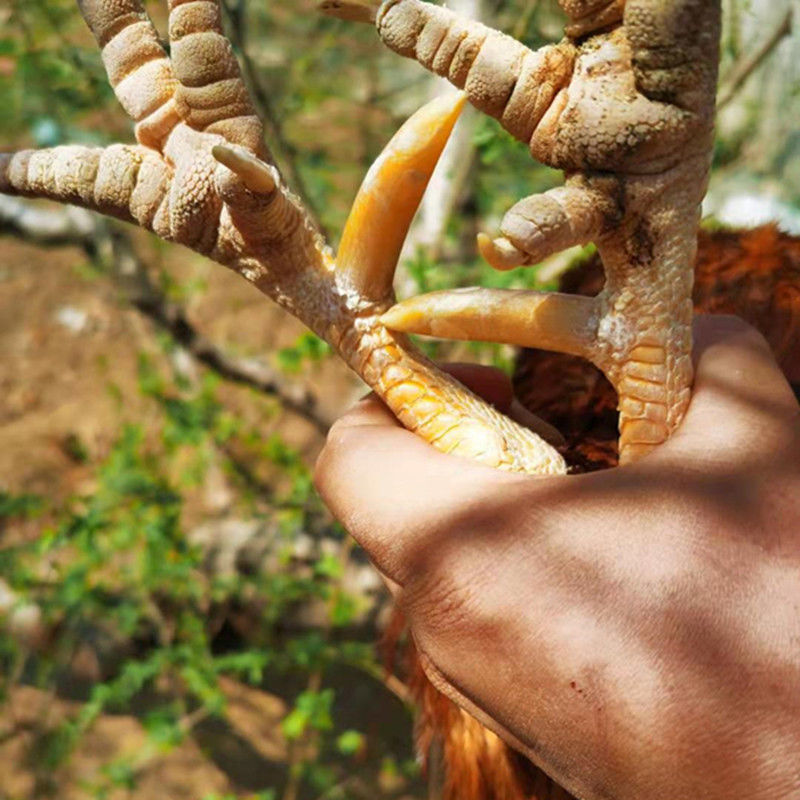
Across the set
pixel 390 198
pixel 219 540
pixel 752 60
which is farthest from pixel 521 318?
pixel 219 540

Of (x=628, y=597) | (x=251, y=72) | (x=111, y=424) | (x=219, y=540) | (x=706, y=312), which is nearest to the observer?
(x=628, y=597)

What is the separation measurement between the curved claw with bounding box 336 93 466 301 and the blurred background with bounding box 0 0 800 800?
953 millimetres

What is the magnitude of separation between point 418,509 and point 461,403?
212mm

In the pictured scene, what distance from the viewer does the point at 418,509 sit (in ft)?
2.70

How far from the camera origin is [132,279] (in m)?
2.41

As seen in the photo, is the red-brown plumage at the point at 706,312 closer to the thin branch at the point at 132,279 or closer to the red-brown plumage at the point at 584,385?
the red-brown plumage at the point at 584,385

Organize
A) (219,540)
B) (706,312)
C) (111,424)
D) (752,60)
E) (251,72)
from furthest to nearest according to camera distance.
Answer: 1. (111,424)
2. (219,540)
3. (251,72)
4. (752,60)
5. (706,312)

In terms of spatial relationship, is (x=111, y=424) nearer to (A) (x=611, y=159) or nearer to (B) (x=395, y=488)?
(B) (x=395, y=488)

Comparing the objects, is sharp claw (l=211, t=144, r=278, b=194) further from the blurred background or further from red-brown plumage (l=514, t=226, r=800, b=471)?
the blurred background

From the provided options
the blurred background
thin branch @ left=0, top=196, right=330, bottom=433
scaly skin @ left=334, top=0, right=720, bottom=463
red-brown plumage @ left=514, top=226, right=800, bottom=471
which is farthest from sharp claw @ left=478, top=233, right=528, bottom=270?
thin branch @ left=0, top=196, right=330, bottom=433

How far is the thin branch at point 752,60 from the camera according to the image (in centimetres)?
214

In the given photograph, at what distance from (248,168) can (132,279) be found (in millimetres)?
1654

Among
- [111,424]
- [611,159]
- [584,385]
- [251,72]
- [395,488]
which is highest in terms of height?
[611,159]

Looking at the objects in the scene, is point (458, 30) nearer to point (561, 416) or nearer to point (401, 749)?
point (561, 416)
